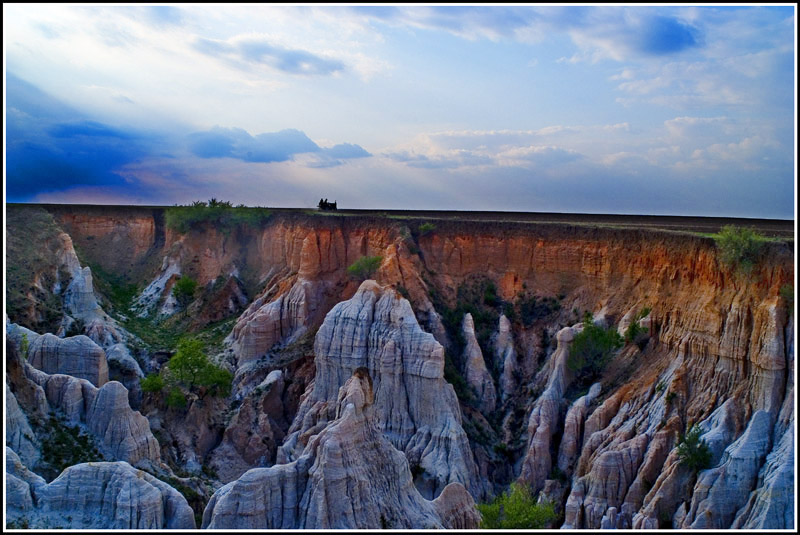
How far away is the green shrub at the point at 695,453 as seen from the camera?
87.5ft

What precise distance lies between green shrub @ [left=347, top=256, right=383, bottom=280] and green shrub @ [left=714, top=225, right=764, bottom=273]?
21.6 meters

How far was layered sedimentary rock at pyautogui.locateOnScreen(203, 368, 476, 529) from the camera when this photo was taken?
2227cm

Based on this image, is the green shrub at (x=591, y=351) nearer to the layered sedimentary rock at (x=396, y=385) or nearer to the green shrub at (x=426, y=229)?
the layered sedimentary rock at (x=396, y=385)

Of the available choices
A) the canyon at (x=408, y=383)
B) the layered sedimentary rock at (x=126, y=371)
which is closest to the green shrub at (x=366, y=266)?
the canyon at (x=408, y=383)

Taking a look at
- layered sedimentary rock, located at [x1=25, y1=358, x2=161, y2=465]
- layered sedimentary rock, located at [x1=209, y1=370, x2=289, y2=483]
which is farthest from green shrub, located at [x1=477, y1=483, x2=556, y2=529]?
layered sedimentary rock, located at [x1=25, y1=358, x2=161, y2=465]

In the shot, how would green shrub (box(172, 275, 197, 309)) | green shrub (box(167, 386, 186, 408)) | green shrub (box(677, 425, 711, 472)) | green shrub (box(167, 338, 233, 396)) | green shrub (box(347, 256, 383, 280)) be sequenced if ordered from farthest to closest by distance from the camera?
green shrub (box(172, 275, 197, 309)) < green shrub (box(347, 256, 383, 280)) < green shrub (box(167, 338, 233, 396)) < green shrub (box(167, 386, 186, 408)) < green shrub (box(677, 425, 711, 472))

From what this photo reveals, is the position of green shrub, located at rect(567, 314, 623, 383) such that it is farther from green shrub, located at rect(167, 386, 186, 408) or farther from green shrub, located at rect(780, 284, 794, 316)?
green shrub, located at rect(167, 386, 186, 408)

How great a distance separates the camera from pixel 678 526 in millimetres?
25953

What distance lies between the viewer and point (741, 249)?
31.2 m

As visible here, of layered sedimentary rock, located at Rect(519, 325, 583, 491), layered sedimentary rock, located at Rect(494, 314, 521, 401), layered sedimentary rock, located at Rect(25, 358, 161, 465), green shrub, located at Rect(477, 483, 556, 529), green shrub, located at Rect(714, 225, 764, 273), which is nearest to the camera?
green shrub, located at Rect(477, 483, 556, 529)

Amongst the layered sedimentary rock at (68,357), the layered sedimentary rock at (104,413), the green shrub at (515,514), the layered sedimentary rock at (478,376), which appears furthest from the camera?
the layered sedimentary rock at (478,376)

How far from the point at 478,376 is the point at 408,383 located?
5.65 metres

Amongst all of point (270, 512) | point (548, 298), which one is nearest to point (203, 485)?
point (270, 512)

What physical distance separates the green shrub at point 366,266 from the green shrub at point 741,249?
21.6 metres
